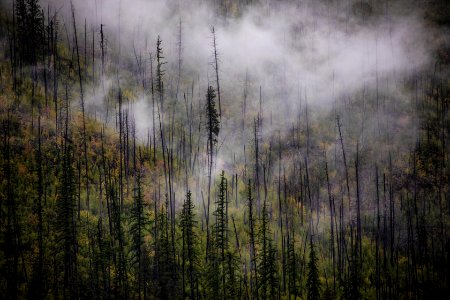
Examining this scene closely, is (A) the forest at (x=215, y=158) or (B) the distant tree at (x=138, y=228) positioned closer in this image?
(B) the distant tree at (x=138, y=228)

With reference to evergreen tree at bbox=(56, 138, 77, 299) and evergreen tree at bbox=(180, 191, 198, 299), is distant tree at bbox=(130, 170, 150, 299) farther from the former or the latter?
evergreen tree at bbox=(56, 138, 77, 299)

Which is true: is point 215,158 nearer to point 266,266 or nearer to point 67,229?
point 266,266

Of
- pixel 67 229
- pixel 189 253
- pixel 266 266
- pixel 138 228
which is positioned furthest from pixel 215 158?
pixel 67 229

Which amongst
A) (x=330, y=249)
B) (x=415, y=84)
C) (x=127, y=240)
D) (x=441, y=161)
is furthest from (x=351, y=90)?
(x=127, y=240)

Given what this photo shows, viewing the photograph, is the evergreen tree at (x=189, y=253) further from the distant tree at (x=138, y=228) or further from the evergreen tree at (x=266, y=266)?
the evergreen tree at (x=266, y=266)

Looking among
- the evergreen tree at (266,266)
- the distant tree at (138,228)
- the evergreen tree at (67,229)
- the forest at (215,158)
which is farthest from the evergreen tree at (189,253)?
the evergreen tree at (67,229)

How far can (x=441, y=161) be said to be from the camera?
180 feet

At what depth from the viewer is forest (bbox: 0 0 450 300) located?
26766mm

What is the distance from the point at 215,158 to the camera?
49.4m

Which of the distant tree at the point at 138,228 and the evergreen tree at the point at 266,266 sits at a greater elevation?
the distant tree at the point at 138,228

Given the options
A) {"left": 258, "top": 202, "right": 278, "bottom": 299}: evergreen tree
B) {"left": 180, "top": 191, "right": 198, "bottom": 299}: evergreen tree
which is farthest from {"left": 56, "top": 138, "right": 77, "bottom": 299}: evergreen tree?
{"left": 258, "top": 202, "right": 278, "bottom": 299}: evergreen tree

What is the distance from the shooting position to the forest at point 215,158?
26.8 meters

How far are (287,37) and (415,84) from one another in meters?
38.7

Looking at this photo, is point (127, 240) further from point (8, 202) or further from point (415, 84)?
point (415, 84)
